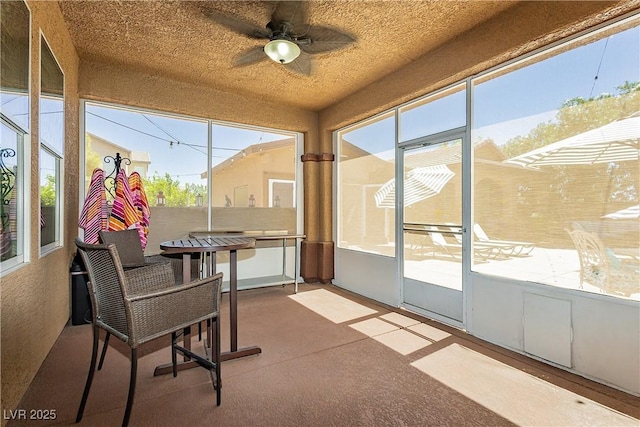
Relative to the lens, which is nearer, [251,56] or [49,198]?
[49,198]

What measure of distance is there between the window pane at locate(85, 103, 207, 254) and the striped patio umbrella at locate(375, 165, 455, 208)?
2.72 meters

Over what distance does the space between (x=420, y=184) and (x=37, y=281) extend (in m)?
3.77

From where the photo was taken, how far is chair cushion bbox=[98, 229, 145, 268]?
2779mm

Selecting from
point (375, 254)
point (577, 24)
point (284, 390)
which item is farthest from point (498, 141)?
point (284, 390)

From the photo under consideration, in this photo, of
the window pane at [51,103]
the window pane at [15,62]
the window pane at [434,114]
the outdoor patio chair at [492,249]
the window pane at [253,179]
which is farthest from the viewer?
the window pane at [253,179]

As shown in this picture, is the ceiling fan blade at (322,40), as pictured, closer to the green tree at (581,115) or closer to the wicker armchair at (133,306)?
the green tree at (581,115)

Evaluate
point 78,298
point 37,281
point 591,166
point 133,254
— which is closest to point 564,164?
point 591,166

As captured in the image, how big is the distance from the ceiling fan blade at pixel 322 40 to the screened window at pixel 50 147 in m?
2.11

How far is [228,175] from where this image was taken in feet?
15.6

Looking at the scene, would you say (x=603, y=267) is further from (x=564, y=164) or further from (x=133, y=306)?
(x=133, y=306)

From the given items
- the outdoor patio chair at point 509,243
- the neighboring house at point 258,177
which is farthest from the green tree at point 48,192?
the outdoor patio chair at point 509,243

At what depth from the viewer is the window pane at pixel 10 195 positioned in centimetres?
180

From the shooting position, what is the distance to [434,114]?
11.9ft

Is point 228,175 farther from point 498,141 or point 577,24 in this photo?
point 577,24
